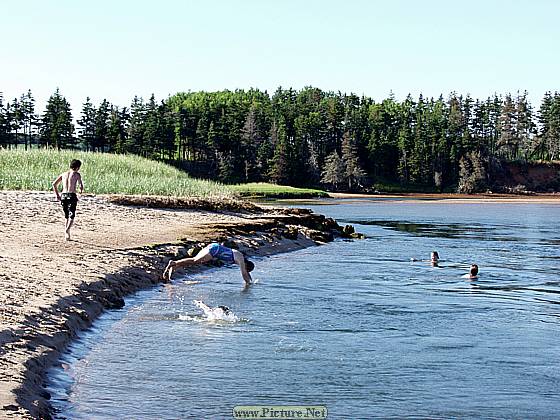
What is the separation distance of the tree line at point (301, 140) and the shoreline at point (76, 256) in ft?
252

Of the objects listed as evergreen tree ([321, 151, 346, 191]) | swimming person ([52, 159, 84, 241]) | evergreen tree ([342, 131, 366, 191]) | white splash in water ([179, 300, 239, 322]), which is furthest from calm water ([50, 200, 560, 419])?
evergreen tree ([342, 131, 366, 191])

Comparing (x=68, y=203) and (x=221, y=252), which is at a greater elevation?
(x=68, y=203)

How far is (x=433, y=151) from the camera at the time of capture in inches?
5049

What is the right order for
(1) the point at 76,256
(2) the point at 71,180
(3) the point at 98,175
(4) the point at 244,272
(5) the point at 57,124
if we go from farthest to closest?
(5) the point at 57,124 < (3) the point at 98,175 < (2) the point at 71,180 < (4) the point at 244,272 < (1) the point at 76,256

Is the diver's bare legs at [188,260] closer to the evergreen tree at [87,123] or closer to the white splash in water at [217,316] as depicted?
the white splash in water at [217,316]

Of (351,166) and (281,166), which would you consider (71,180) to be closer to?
(281,166)

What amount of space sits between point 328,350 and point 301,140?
382 feet

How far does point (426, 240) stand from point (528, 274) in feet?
41.6

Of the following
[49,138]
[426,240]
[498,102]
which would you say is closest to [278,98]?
[498,102]

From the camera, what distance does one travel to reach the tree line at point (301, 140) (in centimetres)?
11356

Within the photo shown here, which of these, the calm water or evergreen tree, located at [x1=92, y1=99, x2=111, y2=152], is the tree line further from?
the calm water

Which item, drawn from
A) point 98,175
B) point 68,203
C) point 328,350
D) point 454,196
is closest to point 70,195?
point 68,203

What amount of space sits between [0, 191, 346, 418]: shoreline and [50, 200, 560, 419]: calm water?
43cm

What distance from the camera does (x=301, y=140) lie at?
127750 mm
